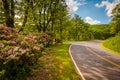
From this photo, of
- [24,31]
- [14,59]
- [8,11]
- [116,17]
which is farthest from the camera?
[116,17]

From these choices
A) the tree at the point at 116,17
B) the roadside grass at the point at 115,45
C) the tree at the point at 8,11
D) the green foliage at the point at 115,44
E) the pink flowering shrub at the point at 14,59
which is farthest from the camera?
the tree at the point at 116,17

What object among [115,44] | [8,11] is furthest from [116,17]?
[8,11]

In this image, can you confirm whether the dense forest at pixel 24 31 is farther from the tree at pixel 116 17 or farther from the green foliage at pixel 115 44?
the green foliage at pixel 115 44

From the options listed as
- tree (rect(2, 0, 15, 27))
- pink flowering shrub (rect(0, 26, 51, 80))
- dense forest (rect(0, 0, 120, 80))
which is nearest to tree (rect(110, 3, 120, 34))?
dense forest (rect(0, 0, 120, 80))

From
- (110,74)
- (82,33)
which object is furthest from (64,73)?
(82,33)

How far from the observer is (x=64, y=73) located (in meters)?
12.1

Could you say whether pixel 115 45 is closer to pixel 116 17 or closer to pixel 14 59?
pixel 14 59

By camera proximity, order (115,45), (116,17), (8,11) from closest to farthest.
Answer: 1. (8,11)
2. (115,45)
3. (116,17)

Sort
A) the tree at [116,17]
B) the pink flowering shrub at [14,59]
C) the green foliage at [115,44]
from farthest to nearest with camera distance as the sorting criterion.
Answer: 1. the tree at [116,17]
2. the green foliage at [115,44]
3. the pink flowering shrub at [14,59]

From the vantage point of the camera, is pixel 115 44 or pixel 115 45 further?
pixel 115 44

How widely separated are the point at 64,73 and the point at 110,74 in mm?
2955

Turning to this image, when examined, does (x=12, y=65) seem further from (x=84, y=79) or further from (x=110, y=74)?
(x=110, y=74)

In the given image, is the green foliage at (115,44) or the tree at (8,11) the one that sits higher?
the tree at (8,11)

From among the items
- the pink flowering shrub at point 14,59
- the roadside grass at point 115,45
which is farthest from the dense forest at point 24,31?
the roadside grass at point 115,45
